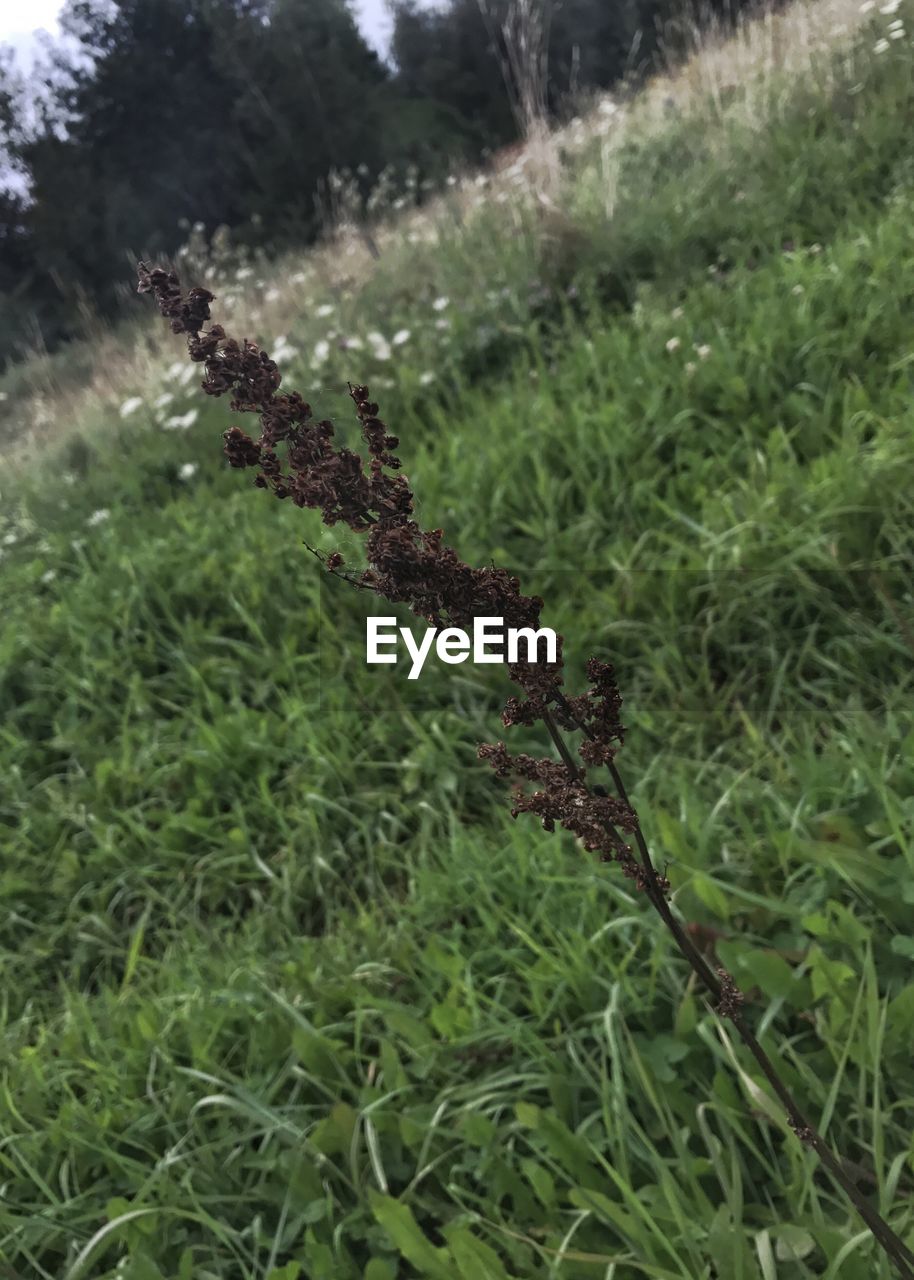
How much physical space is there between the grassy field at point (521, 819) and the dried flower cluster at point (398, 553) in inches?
20.8

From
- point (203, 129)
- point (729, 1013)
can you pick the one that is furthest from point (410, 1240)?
point (203, 129)

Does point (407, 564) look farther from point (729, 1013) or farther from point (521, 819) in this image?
point (521, 819)

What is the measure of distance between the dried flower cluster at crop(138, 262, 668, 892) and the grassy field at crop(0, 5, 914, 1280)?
1.73 feet

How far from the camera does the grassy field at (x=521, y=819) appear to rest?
122 centimetres

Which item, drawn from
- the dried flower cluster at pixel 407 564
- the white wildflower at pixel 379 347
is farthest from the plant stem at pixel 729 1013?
the white wildflower at pixel 379 347

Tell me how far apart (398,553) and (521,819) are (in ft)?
4.45

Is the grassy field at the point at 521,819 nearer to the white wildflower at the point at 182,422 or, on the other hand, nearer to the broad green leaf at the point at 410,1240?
the broad green leaf at the point at 410,1240

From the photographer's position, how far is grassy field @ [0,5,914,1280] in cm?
122

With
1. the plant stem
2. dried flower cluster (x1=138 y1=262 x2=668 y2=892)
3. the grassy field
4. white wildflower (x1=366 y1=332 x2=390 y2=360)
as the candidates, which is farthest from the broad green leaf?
white wildflower (x1=366 y1=332 x2=390 y2=360)

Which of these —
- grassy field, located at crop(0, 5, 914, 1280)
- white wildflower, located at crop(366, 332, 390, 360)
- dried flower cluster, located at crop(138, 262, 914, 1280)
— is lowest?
grassy field, located at crop(0, 5, 914, 1280)

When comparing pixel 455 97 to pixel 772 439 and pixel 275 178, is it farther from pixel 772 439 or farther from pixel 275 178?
pixel 772 439

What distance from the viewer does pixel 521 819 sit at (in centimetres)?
184

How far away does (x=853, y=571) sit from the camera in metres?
2.04

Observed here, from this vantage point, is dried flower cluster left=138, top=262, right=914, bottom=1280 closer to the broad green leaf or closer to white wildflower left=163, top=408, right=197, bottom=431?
the broad green leaf
